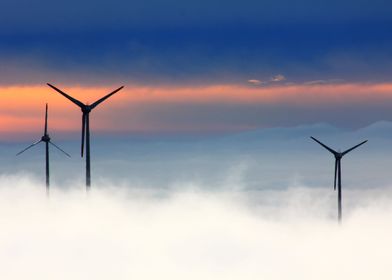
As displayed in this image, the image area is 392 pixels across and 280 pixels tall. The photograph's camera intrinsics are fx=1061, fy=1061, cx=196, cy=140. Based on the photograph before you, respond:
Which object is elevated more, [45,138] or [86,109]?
[86,109]

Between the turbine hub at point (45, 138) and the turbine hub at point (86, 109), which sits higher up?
the turbine hub at point (86, 109)

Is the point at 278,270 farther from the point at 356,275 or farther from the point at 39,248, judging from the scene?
the point at 39,248

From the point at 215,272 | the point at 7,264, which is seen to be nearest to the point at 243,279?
the point at 215,272

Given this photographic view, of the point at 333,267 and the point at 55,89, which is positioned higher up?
the point at 55,89

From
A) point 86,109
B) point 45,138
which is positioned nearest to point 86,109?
point 86,109

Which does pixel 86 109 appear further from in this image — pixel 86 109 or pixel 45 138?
pixel 45 138

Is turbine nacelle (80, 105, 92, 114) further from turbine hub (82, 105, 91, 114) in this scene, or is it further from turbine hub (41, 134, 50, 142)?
turbine hub (41, 134, 50, 142)

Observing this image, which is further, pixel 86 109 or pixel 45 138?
pixel 45 138

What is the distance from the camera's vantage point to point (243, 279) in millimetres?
181500

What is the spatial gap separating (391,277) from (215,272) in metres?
31.0

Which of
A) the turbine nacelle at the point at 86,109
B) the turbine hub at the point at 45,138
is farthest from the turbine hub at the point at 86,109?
the turbine hub at the point at 45,138

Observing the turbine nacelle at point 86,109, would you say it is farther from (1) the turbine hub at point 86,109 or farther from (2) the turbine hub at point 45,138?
(2) the turbine hub at point 45,138

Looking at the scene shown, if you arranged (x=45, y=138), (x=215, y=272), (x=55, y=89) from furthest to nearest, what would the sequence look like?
(x=215, y=272) → (x=45, y=138) → (x=55, y=89)

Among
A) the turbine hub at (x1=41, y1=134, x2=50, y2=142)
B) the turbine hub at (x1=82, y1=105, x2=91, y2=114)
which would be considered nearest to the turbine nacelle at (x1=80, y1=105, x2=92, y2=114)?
the turbine hub at (x1=82, y1=105, x2=91, y2=114)
